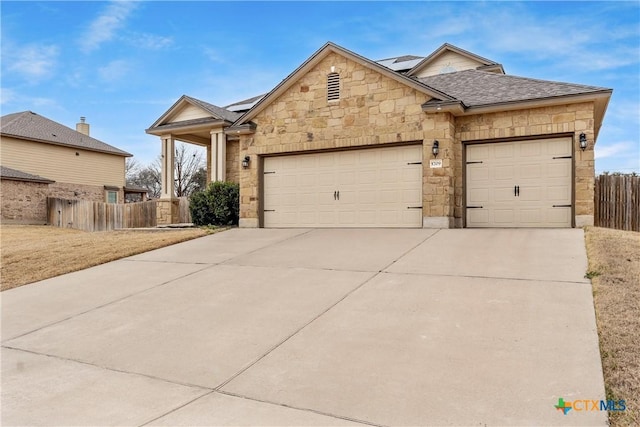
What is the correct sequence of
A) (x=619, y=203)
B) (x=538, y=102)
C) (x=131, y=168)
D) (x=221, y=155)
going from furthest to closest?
(x=131, y=168) → (x=221, y=155) → (x=619, y=203) → (x=538, y=102)

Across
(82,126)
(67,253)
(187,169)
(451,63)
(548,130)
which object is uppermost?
(451,63)

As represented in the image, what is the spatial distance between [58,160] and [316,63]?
20.4 metres

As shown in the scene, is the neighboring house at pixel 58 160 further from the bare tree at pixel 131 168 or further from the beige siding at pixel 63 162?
the bare tree at pixel 131 168

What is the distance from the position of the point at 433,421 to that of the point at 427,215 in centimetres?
814

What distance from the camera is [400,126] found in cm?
1094

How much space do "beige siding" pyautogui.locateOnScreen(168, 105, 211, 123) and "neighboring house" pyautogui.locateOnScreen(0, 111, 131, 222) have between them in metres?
11.0

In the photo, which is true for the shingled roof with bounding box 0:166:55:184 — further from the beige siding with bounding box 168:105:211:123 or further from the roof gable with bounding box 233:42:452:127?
the roof gable with bounding box 233:42:452:127

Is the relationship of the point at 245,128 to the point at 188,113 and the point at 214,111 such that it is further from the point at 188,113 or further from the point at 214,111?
the point at 188,113

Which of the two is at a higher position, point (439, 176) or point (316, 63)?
point (316, 63)

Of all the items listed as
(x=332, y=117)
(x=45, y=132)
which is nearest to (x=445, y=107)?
(x=332, y=117)

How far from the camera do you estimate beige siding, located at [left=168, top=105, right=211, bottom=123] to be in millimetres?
16125

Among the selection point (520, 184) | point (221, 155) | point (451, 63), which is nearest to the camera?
point (520, 184)

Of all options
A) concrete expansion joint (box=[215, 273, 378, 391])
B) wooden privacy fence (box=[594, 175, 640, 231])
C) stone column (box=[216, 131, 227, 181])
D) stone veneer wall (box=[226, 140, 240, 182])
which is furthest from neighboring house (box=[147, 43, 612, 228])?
concrete expansion joint (box=[215, 273, 378, 391])

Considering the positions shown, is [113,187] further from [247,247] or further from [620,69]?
[620,69]
